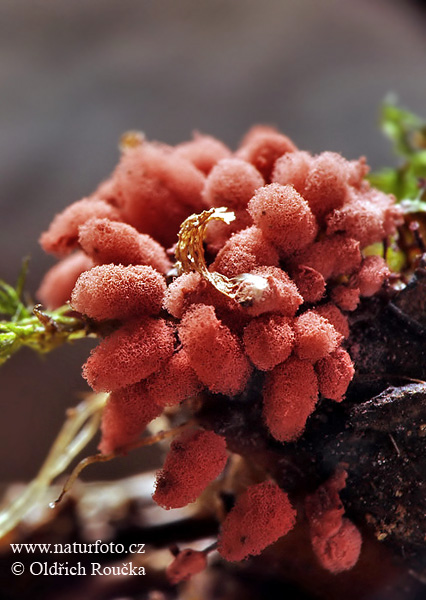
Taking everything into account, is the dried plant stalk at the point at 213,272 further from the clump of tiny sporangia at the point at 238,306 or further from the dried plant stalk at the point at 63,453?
the dried plant stalk at the point at 63,453

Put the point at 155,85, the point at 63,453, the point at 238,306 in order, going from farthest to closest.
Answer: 1. the point at 155,85
2. the point at 63,453
3. the point at 238,306

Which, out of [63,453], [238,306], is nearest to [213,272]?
[238,306]

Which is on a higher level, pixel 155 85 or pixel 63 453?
pixel 155 85

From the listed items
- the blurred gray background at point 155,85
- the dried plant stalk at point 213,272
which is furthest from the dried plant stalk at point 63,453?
the dried plant stalk at point 213,272

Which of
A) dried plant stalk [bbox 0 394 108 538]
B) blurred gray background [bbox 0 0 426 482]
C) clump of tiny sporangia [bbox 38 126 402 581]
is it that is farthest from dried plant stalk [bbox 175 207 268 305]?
blurred gray background [bbox 0 0 426 482]

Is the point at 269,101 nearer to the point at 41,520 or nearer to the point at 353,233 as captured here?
the point at 353,233

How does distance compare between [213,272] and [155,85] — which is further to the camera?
[155,85]

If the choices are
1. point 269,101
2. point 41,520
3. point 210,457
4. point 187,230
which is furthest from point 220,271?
point 269,101

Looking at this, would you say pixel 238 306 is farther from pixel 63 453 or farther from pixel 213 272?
pixel 63 453
